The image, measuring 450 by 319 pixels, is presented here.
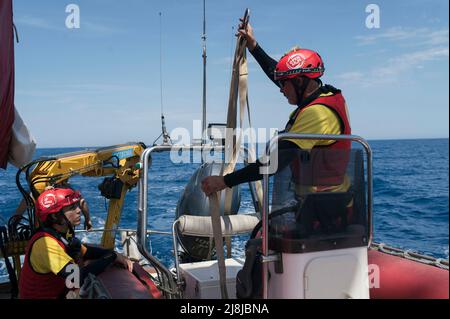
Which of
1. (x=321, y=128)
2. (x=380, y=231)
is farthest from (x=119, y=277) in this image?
(x=380, y=231)

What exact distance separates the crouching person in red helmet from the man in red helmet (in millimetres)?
1065

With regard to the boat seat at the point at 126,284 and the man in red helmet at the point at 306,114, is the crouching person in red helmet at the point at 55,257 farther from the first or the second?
the man in red helmet at the point at 306,114

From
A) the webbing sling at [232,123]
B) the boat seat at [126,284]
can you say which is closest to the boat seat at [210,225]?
the boat seat at [126,284]

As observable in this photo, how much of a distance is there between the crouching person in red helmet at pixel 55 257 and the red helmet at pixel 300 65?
71.5 inches

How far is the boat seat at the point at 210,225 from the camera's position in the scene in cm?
366

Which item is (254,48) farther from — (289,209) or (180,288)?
(180,288)

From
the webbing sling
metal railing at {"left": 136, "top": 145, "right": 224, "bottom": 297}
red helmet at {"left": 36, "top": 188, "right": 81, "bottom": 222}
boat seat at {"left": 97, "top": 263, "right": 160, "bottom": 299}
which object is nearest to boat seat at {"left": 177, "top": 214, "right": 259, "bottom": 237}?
metal railing at {"left": 136, "top": 145, "right": 224, "bottom": 297}

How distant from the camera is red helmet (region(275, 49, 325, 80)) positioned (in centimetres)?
281

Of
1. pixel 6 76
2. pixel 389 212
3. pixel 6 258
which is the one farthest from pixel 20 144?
pixel 389 212

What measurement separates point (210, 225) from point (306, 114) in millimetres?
1437

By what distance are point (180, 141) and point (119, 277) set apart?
1276mm

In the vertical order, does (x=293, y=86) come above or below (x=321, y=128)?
above

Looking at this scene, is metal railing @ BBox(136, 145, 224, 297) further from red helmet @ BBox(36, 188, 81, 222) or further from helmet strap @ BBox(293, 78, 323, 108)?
helmet strap @ BBox(293, 78, 323, 108)

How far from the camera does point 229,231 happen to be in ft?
12.3
